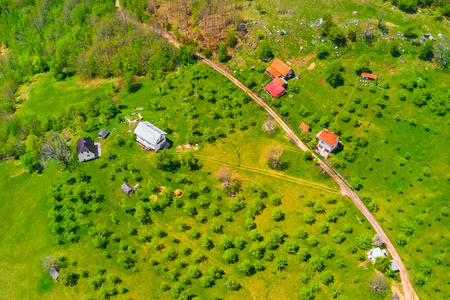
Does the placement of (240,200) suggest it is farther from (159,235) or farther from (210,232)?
(159,235)

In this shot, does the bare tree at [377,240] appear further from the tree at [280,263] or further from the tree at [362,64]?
the tree at [362,64]

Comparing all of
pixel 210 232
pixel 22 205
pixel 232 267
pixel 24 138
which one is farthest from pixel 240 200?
pixel 24 138

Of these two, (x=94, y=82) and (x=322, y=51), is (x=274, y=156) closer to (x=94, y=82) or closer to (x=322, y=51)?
(x=322, y=51)

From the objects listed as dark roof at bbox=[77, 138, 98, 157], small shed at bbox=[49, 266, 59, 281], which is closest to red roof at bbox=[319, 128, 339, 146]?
dark roof at bbox=[77, 138, 98, 157]

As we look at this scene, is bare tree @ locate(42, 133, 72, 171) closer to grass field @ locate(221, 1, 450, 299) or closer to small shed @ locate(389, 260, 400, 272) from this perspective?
grass field @ locate(221, 1, 450, 299)

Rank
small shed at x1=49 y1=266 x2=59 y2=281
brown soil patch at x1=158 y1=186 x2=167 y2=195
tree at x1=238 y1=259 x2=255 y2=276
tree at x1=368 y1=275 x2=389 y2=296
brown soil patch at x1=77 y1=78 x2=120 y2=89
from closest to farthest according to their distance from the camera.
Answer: tree at x1=368 y1=275 x2=389 y2=296 < tree at x1=238 y1=259 x2=255 y2=276 < small shed at x1=49 y1=266 x2=59 y2=281 < brown soil patch at x1=158 y1=186 x2=167 y2=195 < brown soil patch at x1=77 y1=78 x2=120 y2=89
